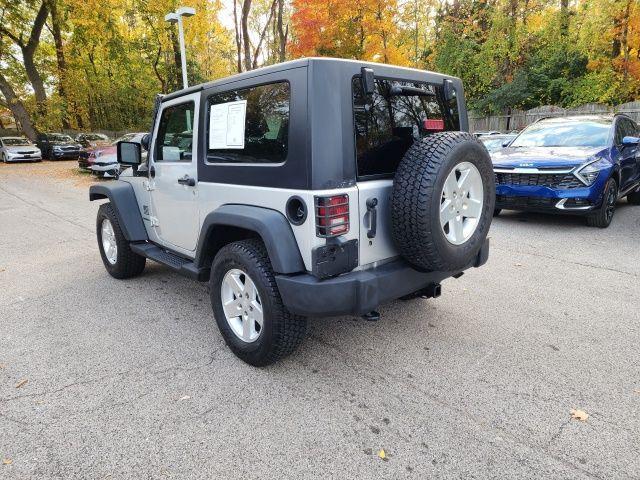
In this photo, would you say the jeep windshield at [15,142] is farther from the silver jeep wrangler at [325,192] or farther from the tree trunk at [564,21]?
the tree trunk at [564,21]

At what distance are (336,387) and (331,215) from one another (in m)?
1.17

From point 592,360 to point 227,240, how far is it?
282 cm

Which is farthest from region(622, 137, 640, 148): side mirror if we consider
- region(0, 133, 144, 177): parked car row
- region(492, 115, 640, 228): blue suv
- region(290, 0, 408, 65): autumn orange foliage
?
region(0, 133, 144, 177): parked car row

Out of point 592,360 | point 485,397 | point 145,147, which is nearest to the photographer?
point 485,397

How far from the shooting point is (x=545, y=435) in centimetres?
235

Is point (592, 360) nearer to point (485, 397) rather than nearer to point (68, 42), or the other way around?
point (485, 397)

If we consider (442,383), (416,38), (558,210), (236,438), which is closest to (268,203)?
(236,438)

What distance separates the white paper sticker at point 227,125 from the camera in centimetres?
301

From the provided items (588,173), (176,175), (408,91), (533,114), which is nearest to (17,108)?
(533,114)

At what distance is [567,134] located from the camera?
7492 millimetres

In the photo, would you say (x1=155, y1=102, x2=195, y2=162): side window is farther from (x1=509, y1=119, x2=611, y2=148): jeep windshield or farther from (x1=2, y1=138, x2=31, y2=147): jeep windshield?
(x1=2, y1=138, x2=31, y2=147): jeep windshield

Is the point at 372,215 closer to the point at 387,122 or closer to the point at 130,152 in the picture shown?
the point at 387,122

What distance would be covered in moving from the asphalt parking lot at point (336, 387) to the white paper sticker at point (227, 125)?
157cm

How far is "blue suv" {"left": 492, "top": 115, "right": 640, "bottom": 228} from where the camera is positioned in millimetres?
6516
